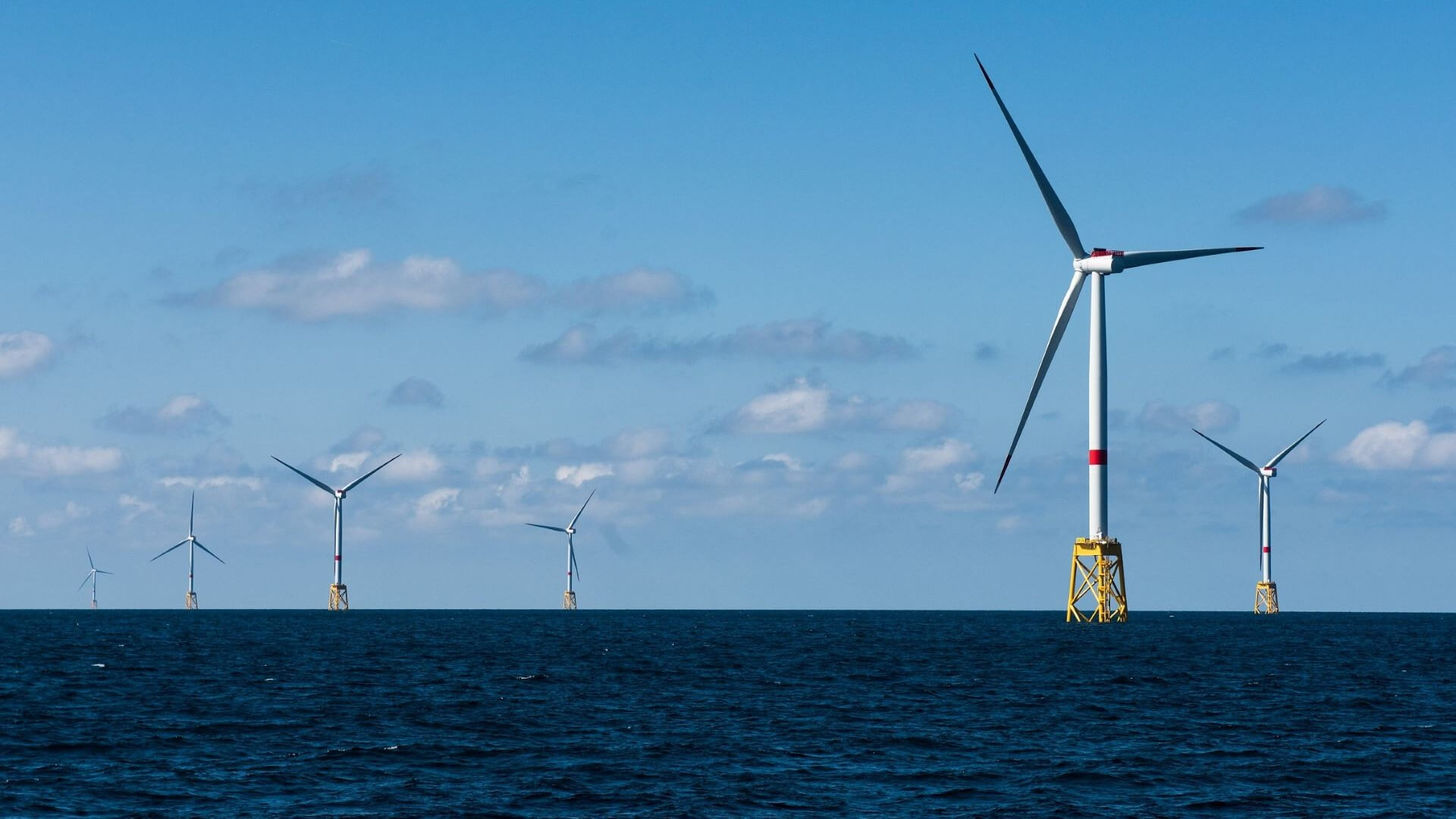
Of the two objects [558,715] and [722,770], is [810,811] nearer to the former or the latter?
[722,770]

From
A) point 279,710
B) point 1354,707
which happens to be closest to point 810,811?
point 279,710

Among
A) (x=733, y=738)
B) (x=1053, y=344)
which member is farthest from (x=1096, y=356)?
(x=733, y=738)

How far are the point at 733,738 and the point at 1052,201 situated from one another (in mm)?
85010

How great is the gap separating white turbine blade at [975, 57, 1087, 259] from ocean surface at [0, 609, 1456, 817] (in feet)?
133

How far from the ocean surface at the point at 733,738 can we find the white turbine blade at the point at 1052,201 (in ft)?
133

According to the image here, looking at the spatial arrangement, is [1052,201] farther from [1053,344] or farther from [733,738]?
[733,738]

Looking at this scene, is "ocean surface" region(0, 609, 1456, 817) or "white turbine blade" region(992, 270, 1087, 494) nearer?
"ocean surface" region(0, 609, 1456, 817)

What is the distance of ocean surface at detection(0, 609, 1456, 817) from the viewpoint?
45500mm

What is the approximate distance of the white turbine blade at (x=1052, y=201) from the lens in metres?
125

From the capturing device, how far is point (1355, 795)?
4672 cm

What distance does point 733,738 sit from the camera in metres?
60.8

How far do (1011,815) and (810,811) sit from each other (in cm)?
554

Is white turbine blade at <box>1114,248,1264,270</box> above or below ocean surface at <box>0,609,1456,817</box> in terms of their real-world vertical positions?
above

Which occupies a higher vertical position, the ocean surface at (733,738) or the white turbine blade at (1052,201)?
the white turbine blade at (1052,201)
